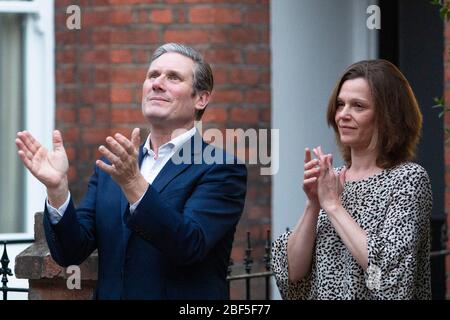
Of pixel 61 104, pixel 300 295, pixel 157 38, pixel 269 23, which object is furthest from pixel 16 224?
pixel 300 295

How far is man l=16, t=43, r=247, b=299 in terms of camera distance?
12.3 feet

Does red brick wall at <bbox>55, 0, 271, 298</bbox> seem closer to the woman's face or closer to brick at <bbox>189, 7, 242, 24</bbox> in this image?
brick at <bbox>189, 7, 242, 24</bbox>

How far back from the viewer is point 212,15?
688 cm

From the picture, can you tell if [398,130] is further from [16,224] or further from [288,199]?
[16,224]

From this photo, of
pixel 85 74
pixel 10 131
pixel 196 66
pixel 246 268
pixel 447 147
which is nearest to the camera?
pixel 196 66

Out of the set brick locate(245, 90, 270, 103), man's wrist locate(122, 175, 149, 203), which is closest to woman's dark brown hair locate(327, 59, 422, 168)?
man's wrist locate(122, 175, 149, 203)

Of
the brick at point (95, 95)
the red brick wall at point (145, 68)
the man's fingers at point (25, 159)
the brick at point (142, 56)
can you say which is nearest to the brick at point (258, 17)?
the red brick wall at point (145, 68)

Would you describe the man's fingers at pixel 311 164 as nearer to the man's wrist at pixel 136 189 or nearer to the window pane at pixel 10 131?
the man's wrist at pixel 136 189

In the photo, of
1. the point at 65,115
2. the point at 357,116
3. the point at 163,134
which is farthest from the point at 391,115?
the point at 65,115

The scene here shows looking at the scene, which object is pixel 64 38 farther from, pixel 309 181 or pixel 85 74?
pixel 309 181

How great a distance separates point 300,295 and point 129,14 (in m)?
3.23

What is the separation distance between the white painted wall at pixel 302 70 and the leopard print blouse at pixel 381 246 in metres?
3.11

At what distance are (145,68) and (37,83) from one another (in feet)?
2.57

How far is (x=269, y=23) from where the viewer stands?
7.05m
